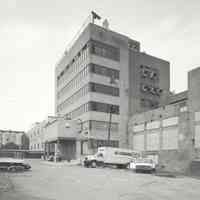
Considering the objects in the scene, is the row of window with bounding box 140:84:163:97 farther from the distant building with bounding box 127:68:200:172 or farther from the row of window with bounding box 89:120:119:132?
the row of window with bounding box 89:120:119:132

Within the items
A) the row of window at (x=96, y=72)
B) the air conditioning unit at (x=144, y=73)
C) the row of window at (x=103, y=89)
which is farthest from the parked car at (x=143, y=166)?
the air conditioning unit at (x=144, y=73)

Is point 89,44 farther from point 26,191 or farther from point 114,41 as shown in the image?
point 26,191

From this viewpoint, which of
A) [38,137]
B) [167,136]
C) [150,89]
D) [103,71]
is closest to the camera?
[167,136]

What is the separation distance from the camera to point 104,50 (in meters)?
56.4

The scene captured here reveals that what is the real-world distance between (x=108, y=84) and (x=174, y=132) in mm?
18691

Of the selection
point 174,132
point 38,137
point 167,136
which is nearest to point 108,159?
point 167,136

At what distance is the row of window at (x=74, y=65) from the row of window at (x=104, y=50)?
76.0 inches

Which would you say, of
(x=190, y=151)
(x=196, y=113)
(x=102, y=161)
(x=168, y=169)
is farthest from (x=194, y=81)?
(x=102, y=161)

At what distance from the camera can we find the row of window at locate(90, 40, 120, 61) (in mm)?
55016

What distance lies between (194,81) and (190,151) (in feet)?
29.2

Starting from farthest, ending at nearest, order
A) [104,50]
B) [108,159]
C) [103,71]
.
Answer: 1. [104,50]
2. [103,71]
3. [108,159]

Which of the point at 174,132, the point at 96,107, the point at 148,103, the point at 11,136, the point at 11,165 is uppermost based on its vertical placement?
Result: the point at 148,103

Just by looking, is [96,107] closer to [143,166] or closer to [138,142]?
[138,142]

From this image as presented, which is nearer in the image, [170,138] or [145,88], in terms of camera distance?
[170,138]
